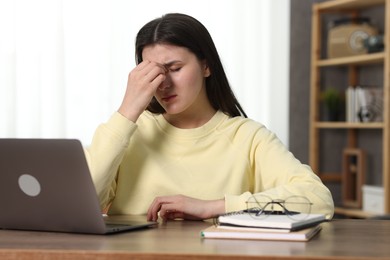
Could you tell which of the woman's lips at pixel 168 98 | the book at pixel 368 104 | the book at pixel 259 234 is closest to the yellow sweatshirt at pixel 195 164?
the woman's lips at pixel 168 98

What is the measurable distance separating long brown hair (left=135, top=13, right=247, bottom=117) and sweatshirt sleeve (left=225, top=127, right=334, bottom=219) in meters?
0.16

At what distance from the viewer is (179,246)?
4.56 feet

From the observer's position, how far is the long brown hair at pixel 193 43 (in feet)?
6.81

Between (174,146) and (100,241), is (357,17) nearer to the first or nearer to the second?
(174,146)

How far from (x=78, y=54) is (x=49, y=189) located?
3105 mm

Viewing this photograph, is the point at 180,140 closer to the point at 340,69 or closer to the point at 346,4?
the point at 346,4

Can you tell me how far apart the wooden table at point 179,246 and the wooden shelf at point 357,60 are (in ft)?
10.2

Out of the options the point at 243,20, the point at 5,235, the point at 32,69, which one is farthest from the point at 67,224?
the point at 243,20

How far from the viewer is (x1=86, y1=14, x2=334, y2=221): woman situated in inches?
77.2

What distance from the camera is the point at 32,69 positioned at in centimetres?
447

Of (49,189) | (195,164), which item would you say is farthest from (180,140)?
(49,189)

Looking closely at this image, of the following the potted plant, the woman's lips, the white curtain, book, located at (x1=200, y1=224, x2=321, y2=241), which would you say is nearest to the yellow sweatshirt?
the woman's lips

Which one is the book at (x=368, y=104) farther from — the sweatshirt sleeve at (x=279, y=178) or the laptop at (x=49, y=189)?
the laptop at (x=49, y=189)

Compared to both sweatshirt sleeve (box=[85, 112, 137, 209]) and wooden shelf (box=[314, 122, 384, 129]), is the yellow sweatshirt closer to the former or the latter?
sweatshirt sleeve (box=[85, 112, 137, 209])
